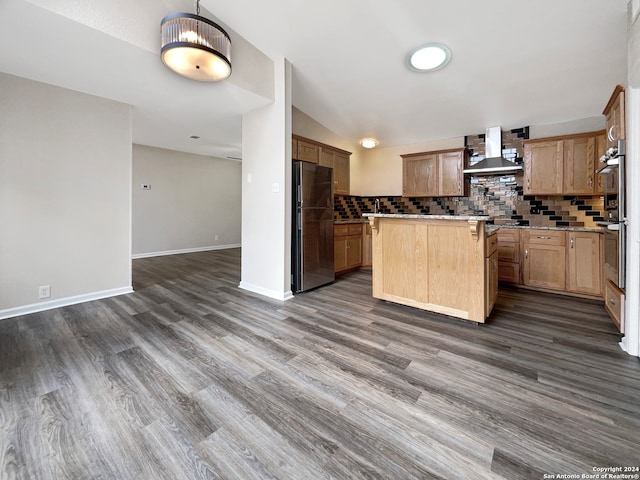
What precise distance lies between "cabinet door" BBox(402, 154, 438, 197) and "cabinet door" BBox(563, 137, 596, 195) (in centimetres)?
166

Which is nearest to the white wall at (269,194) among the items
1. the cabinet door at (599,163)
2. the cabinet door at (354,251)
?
the cabinet door at (354,251)

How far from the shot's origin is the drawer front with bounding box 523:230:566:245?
11.3 ft

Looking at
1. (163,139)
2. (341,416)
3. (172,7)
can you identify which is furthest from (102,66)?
(341,416)

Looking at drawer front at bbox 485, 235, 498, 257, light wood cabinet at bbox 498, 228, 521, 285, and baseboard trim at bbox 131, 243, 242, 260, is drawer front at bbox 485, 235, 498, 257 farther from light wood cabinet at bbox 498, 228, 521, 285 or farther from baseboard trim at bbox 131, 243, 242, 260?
baseboard trim at bbox 131, 243, 242, 260

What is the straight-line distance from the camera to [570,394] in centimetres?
154

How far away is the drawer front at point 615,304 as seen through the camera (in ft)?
7.23

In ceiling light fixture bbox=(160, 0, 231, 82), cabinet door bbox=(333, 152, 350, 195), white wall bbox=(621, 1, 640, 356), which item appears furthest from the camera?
cabinet door bbox=(333, 152, 350, 195)

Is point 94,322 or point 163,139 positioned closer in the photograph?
point 94,322

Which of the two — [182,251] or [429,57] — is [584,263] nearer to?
[429,57]

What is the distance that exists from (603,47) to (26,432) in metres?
5.02

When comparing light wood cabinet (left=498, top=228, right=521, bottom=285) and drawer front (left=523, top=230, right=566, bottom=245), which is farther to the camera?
light wood cabinet (left=498, top=228, right=521, bottom=285)

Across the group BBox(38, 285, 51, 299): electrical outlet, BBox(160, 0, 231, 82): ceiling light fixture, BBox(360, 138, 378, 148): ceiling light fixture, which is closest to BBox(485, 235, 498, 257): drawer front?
BBox(160, 0, 231, 82): ceiling light fixture

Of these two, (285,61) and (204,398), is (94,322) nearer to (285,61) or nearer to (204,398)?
(204,398)

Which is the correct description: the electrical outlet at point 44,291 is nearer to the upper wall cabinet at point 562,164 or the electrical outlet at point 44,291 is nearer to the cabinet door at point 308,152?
the cabinet door at point 308,152
